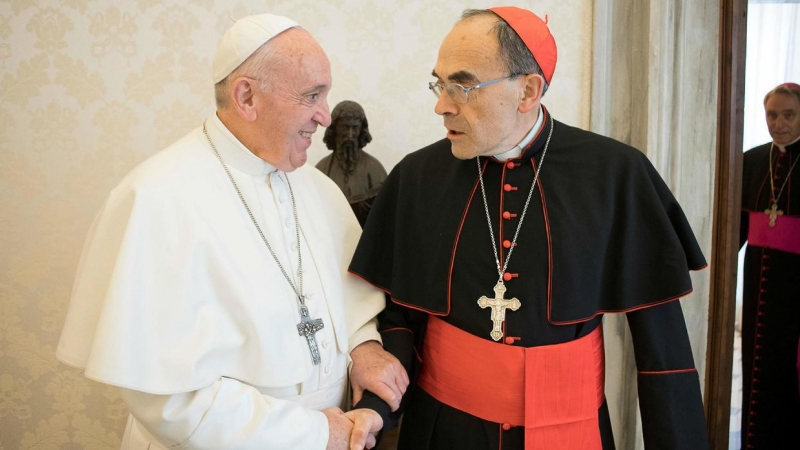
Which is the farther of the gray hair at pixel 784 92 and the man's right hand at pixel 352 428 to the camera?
the gray hair at pixel 784 92

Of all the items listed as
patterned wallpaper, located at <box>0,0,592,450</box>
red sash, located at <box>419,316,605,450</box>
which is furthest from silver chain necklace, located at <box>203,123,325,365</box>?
patterned wallpaper, located at <box>0,0,592,450</box>

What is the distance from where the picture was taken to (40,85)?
309 cm

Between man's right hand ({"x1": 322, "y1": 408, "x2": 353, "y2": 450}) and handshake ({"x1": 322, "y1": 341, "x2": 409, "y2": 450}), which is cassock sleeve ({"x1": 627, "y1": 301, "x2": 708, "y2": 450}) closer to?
Answer: handshake ({"x1": 322, "y1": 341, "x2": 409, "y2": 450})

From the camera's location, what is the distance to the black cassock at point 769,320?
8.84ft

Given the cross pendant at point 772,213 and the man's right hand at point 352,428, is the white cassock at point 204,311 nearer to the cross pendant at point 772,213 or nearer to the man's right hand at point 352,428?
the man's right hand at point 352,428

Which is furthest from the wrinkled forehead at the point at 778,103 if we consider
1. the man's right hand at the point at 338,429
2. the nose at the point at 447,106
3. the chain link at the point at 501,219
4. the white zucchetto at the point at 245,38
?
the man's right hand at the point at 338,429

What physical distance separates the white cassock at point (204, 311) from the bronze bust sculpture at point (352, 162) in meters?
0.71

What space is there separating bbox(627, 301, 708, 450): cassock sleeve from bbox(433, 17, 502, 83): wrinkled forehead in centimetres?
89

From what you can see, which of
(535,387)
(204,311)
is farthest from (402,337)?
(204,311)

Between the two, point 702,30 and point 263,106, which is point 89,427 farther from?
point 702,30

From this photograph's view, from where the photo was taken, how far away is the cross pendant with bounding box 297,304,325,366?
1989 millimetres

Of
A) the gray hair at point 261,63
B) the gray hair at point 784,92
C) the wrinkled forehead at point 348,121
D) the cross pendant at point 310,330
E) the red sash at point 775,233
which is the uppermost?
the gray hair at point 261,63

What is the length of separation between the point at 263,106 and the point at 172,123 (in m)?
1.41

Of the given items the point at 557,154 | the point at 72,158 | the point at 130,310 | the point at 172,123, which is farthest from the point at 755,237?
the point at 72,158
